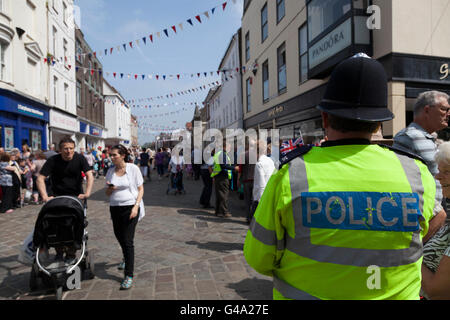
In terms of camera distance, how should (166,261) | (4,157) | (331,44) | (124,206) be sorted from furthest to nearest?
(331,44), (4,157), (166,261), (124,206)

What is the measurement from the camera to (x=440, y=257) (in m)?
1.69

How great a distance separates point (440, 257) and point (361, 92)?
1167 mm

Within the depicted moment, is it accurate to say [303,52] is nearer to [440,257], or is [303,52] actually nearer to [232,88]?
[440,257]

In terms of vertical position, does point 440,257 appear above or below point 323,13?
below

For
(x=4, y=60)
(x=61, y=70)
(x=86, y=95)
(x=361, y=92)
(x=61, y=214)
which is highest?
(x=61, y=70)

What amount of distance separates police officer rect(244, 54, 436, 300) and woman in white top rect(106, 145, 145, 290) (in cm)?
300

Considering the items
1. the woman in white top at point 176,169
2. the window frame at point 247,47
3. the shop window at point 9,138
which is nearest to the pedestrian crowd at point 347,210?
the woman in white top at point 176,169

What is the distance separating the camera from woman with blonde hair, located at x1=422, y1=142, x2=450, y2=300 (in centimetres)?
151

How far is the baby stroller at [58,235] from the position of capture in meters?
3.46

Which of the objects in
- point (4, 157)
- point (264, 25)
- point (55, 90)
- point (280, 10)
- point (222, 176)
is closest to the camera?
point (222, 176)

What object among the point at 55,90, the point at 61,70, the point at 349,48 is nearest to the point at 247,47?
the point at 349,48

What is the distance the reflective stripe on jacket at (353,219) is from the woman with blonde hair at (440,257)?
0.34 metres
